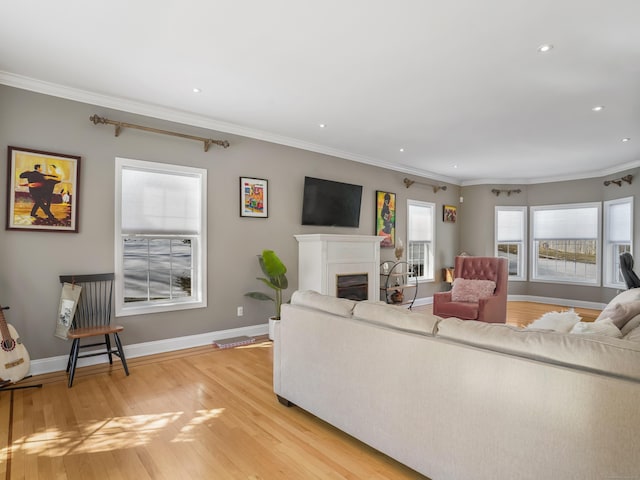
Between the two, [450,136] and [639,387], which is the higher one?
[450,136]

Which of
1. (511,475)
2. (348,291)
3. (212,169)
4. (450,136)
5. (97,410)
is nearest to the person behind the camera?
(511,475)

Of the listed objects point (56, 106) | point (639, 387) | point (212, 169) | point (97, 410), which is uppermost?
point (56, 106)

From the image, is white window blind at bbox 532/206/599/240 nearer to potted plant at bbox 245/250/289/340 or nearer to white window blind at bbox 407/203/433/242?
white window blind at bbox 407/203/433/242

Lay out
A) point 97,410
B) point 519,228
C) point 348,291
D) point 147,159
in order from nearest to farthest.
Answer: point 97,410, point 147,159, point 348,291, point 519,228

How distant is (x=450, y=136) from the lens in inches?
192

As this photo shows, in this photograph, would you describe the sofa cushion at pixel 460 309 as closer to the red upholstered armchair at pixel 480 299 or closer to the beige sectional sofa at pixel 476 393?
the red upholstered armchair at pixel 480 299

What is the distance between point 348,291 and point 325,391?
296cm

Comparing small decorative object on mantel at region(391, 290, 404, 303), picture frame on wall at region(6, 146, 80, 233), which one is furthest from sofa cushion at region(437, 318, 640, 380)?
small decorative object on mantel at region(391, 290, 404, 303)

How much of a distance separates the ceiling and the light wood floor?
2.64 m

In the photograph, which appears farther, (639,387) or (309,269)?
(309,269)

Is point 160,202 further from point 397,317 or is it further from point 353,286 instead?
point 397,317

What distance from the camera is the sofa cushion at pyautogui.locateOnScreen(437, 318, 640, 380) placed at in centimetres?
129

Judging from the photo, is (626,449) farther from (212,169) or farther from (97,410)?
(212,169)

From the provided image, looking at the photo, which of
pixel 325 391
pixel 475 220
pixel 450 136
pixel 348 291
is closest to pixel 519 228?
pixel 475 220
